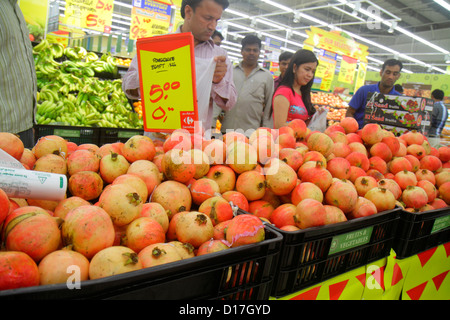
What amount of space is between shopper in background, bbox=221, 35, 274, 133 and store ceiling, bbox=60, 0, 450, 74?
969 cm

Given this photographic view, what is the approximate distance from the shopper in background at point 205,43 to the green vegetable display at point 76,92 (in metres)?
2.78

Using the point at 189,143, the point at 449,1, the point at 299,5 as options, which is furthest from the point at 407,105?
the point at 299,5

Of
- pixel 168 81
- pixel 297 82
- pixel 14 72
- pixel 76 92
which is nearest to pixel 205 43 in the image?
pixel 168 81

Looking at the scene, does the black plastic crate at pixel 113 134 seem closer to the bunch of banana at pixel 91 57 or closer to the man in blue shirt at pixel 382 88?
the bunch of banana at pixel 91 57

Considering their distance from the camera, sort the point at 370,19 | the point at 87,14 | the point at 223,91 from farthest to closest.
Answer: the point at 370,19, the point at 87,14, the point at 223,91

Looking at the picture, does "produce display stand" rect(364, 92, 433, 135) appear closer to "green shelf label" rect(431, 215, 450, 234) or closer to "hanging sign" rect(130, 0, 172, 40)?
"green shelf label" rect(431, 215, 450, 234)

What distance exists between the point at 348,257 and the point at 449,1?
14.4 metres

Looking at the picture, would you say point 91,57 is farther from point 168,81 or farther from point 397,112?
point 397,112

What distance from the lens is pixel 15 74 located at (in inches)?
88.0

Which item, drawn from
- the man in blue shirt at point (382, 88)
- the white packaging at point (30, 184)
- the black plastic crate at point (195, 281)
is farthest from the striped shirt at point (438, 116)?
the white packaging at point (30, 184)

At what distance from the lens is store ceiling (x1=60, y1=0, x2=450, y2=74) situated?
45.0 feet

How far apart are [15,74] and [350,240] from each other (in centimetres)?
247

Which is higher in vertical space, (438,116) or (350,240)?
(438,116)
